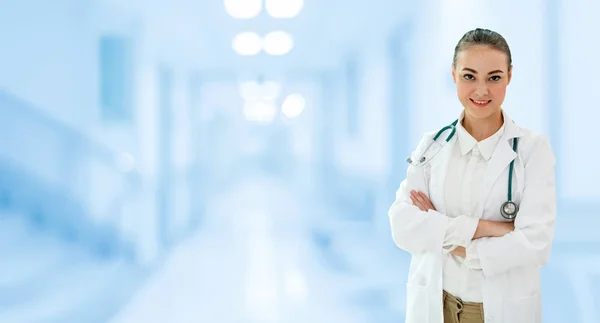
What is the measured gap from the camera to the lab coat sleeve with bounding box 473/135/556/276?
1237mm

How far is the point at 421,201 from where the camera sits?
1380 millimetres

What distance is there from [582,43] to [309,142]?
1.52m

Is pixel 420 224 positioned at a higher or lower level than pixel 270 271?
higher

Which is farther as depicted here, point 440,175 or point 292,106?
point 292,106

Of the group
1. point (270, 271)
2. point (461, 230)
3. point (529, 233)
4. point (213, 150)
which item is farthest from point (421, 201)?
point (213, 150)

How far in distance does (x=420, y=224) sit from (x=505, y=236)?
183 mm

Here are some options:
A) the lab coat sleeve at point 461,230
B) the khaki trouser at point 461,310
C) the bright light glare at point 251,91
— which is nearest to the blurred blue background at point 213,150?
the bright light glare at point 251,91

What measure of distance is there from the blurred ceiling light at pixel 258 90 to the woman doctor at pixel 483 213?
6.81ft

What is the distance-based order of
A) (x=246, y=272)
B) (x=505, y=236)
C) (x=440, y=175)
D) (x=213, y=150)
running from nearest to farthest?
(x=505, y=236), (x=440, y=175), (x=246, y=272), (x=213, y=150)

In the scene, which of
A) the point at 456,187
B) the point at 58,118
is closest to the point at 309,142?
the point at 58,118

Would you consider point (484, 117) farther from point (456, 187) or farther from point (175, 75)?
point (175, 75)

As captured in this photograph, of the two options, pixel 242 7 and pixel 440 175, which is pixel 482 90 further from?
pixel 242 7

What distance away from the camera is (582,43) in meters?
2.56

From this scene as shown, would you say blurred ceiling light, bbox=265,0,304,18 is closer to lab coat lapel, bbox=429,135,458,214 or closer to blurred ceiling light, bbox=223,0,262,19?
blurred ceiling light, bbox=223,0,262,19
